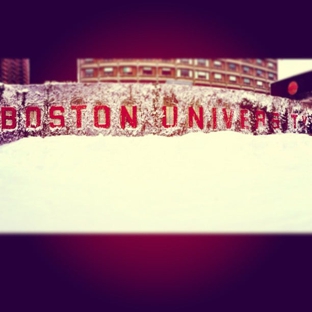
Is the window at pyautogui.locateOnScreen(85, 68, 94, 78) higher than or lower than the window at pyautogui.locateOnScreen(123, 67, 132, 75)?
lower

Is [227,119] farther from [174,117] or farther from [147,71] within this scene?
[147,71]

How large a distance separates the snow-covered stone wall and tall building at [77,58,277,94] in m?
2.80

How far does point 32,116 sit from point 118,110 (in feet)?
6.14

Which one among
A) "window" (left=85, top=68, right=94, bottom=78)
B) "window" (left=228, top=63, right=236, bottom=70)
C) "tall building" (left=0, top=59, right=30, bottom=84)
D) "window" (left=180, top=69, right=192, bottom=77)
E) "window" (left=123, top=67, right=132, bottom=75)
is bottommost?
"tall building" (left=0, top=59, right=30, bottom=84)

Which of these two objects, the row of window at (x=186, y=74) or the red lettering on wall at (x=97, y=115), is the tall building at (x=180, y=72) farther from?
the red lettering on wall at (x=97, y=115)

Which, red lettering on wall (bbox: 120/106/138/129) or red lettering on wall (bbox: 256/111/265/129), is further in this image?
red lettering on wall (bbox: 256/111/265/129)

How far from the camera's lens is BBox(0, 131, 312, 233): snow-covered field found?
3381 mm

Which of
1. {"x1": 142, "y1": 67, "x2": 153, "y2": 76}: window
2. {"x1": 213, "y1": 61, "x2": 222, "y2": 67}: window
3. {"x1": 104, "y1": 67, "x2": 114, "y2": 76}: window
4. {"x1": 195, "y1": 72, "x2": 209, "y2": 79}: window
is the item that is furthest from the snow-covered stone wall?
{"x1": 213, "y1": 61, "x2": 222, "y2": 67}: window

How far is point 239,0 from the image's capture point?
3.25 metres

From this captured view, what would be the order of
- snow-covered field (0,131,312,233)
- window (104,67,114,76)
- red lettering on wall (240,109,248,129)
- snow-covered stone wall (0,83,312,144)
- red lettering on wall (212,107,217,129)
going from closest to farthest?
snow-covered field (0,131,312,233), snow-covered stone wall (0,83,312,144), red lettering on wall (212,107,217,129), red lettering on wall (240,109,248,129), window (104,67,114,76)

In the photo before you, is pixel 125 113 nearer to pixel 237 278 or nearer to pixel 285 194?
pixel 285 194

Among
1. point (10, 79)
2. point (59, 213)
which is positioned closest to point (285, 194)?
point (59, 213)

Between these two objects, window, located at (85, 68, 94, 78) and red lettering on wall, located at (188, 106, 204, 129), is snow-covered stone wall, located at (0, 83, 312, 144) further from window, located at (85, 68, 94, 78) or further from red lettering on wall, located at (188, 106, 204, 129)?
window, located at (85, 68, 94, 78)

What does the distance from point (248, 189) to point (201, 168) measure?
1.00m
